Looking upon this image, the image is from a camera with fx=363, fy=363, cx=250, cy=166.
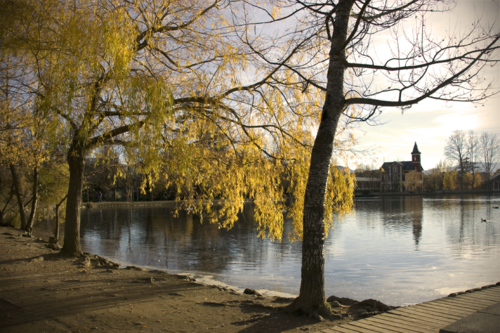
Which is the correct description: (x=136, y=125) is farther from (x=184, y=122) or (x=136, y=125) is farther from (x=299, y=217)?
(x=299, y=217)

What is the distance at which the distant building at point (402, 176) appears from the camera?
91062mm

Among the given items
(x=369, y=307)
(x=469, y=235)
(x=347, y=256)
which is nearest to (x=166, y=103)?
(x=369, y=307)

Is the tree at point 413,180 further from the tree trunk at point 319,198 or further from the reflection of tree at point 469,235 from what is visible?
the tree trunk at point 319,198

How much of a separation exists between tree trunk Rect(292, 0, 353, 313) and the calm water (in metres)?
4.52

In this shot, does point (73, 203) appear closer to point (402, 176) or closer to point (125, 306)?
point (125, 306)

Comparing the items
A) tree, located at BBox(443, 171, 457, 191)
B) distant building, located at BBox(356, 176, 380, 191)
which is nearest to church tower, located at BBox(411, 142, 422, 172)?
tree, located at BBox(443, 171, 457, 191)

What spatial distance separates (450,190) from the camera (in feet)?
291

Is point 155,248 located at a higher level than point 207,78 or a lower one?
lower

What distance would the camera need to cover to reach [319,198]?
5645 mm

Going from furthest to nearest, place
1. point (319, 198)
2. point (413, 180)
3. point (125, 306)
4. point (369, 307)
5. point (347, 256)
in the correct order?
1. point (413, 180)
2. point (347, 256)
3. point (369, 307)
4. point (125, 306)
5. point (319, 198)

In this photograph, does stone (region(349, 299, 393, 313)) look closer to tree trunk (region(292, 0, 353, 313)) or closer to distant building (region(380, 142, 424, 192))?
tree trunk (region(292, 0, 353, 313))

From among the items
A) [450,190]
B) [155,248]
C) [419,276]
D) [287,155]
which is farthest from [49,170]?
[450,190]

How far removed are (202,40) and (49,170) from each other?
13.2 meters

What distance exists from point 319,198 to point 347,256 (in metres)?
10.5
